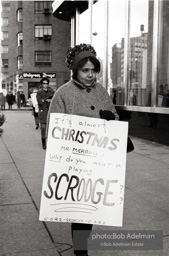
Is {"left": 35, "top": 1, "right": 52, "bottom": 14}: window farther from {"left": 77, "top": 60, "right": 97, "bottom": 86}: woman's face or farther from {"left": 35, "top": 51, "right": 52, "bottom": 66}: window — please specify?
{"left": 77, "top": 60, "right": 97, "bottom": 86}: woman's face

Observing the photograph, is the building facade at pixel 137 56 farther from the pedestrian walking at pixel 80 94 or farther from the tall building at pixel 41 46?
the tall building at pixel 41 46

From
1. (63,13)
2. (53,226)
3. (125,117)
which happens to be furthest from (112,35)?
(53,226)

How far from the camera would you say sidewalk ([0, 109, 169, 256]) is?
337cm


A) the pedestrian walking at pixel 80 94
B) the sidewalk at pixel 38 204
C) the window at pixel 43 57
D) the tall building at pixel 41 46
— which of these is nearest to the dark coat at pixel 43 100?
the sidewalk at pixel 38 204

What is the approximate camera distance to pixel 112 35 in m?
14.0

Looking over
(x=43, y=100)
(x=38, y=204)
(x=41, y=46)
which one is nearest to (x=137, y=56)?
(x=43, y=100)

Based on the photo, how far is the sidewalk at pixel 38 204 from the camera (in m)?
3.37

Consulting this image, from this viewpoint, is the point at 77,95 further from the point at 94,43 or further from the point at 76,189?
the point at 94,43

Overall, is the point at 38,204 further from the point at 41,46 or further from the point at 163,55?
the point at 41,46

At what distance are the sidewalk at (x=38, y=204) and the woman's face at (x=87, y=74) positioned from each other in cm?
151

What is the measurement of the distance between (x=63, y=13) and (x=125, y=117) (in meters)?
Result: 8.60

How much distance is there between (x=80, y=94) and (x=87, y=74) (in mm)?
180

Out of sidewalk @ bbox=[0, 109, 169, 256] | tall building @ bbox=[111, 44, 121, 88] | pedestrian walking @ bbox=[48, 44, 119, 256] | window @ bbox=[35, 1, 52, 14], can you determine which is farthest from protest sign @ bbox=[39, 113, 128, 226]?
window @ bbox=[35, 1, 52, 14]

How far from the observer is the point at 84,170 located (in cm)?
302
